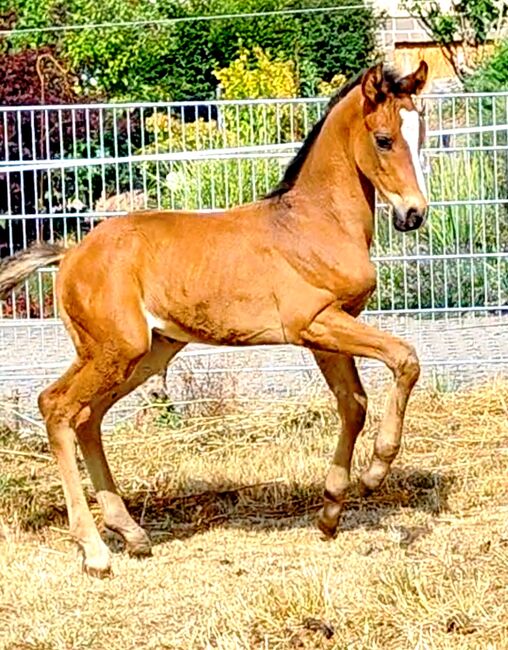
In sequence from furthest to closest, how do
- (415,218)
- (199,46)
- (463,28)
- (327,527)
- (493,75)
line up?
(199,46)
(463,28)
(493,75)
(327,527)
(415,218)

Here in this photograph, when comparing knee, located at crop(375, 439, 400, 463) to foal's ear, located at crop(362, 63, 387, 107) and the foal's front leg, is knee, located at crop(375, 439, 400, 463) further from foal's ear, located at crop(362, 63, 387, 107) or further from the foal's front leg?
foal's ear, located at crop(362, 63, 387, 107)

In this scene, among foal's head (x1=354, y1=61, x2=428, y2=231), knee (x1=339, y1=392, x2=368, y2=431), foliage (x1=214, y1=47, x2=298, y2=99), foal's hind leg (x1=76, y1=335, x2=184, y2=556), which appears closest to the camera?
foal's head (x1=354, y1=61, x2=428, y2=231)

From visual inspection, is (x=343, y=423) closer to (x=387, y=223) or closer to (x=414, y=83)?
(x=414, y=83)

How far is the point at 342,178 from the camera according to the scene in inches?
309

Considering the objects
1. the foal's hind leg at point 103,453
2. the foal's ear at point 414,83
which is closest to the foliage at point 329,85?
the foal's hind leg at point 103,453

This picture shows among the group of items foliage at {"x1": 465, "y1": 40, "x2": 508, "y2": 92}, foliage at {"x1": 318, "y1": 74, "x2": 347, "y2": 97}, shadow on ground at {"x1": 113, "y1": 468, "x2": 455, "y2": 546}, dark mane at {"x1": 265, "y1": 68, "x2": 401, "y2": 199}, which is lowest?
shadow on ground at {"x1": 113, "y1": 468, "x2": 455, "y2": 546}

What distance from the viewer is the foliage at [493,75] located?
1858cm

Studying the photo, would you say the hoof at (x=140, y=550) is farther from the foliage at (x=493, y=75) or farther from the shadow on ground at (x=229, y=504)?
the foliage at (x=493, y=75)

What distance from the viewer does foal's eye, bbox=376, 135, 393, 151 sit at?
752cm

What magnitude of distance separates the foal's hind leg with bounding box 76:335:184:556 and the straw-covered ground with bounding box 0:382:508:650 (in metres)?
0.16

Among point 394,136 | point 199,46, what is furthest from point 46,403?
point 199,46

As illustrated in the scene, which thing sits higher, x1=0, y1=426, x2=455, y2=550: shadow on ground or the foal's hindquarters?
the foal's hindquarters

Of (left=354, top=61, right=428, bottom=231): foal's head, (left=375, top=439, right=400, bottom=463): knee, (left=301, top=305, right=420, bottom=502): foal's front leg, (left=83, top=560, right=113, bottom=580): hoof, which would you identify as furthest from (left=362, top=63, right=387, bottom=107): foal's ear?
(left=83, top=560, right=113, bottom=580): hoof

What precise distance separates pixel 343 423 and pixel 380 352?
72cm
